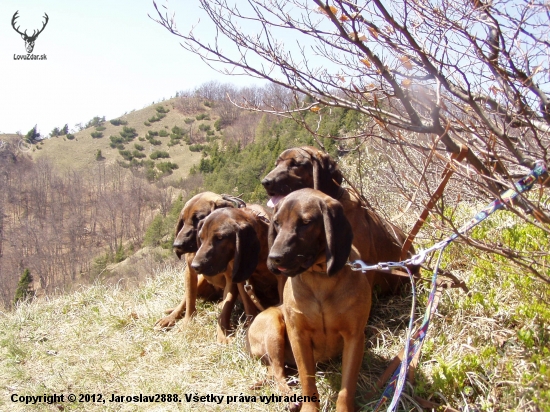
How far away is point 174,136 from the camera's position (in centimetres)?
11888

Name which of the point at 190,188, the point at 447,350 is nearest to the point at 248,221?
the point at 447,350

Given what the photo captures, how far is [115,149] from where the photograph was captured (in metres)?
115

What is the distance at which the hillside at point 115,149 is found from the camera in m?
106

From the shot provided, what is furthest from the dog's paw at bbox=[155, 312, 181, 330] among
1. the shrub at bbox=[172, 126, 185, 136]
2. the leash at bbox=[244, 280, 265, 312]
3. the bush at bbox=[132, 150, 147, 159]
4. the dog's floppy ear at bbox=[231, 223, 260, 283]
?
the shrub at bbox=[172, 126, 185, 136]

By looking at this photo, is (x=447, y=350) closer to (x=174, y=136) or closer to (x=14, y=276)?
(x=14, y=276)

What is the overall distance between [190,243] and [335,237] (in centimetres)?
270

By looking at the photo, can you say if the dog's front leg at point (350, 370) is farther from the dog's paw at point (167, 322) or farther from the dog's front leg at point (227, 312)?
the dog's paw at point (167, 322)

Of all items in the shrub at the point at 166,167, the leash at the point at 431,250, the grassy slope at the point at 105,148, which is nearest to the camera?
the leash at the point at 431,250

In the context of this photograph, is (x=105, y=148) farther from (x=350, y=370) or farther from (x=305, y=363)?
(x=350, y=370)

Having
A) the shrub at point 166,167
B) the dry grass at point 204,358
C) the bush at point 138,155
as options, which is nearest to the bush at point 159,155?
the bush at point 138,155

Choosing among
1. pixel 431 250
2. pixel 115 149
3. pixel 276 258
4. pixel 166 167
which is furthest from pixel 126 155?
pixel 431 250

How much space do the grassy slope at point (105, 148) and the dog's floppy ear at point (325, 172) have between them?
97488mm

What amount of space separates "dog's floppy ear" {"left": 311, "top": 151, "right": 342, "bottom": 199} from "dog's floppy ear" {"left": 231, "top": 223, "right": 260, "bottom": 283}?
880 millimetres

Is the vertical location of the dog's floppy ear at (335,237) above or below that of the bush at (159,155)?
below
